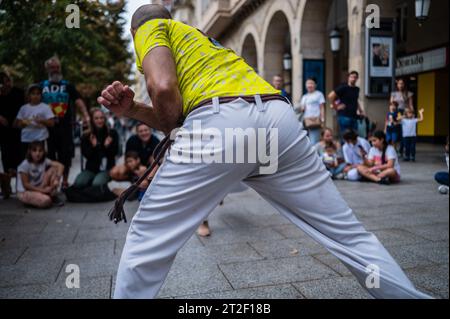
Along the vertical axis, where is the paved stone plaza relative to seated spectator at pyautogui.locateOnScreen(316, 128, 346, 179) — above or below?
below

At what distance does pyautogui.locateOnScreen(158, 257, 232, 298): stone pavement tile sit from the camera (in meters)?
3.02

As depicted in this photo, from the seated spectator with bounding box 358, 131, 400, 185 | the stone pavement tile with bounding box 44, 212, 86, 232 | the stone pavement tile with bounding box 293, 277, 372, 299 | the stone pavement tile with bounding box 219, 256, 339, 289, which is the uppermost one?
the seated spectator with bounding box 358, 131, 400, 185

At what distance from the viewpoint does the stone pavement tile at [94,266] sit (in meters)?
3.41

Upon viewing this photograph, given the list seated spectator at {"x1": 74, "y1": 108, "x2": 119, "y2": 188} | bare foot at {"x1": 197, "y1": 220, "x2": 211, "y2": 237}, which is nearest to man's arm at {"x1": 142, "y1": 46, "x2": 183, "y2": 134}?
bare foot at {"x1": 197, "y1": 220, "x2": 211, "y2": 237}

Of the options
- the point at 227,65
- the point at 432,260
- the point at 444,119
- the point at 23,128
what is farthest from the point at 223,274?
the point at 444,119

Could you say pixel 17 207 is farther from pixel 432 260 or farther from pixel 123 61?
pixel 123 61

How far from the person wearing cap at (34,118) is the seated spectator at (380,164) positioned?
5.58m

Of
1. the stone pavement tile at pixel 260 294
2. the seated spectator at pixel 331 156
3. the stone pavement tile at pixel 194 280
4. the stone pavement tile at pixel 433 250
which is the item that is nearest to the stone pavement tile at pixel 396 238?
the stone pavement tile at pixel 433 250

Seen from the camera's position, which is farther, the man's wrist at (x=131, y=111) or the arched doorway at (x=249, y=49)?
the arched doorway at (x=249, y=49)

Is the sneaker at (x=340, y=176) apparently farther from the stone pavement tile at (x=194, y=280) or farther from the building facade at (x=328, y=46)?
the stone pavement tile at (x=194, y=280)

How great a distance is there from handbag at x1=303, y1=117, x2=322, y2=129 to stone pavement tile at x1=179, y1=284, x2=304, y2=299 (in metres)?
6.85

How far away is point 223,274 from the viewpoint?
3.32 m

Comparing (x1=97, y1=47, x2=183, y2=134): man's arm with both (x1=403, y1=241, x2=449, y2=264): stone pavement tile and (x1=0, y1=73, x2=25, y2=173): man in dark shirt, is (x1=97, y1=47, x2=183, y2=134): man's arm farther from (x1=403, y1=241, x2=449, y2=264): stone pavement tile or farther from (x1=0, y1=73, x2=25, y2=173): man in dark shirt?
(x1=0, y1=73, x2=25, y2=173): man in dark shirt

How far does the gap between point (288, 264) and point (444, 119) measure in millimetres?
16255
